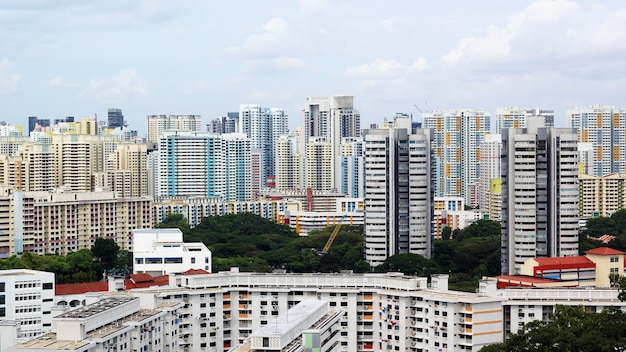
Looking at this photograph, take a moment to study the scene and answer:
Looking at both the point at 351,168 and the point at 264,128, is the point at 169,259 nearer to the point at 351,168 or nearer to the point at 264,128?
the point at 351,168

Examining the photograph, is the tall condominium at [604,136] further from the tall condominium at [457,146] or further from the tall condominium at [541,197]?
the tall condominium at [541,197]

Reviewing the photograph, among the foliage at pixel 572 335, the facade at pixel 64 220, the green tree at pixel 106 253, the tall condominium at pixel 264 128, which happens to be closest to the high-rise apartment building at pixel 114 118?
the tall condominium at pixel 264 128

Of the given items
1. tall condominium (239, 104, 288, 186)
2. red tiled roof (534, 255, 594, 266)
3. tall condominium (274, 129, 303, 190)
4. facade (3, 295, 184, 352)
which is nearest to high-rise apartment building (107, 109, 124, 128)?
tall condominium (239, 104, 288, 186)

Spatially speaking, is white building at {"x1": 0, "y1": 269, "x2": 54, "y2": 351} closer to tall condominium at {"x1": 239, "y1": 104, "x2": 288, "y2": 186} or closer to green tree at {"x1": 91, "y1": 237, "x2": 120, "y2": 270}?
green tree at {"x1": 91, "y1": 237, "x2": 120, "y2": 270}

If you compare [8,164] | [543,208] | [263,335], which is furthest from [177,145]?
[263,335]

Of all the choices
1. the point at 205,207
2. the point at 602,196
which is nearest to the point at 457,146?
the point at 602,196
